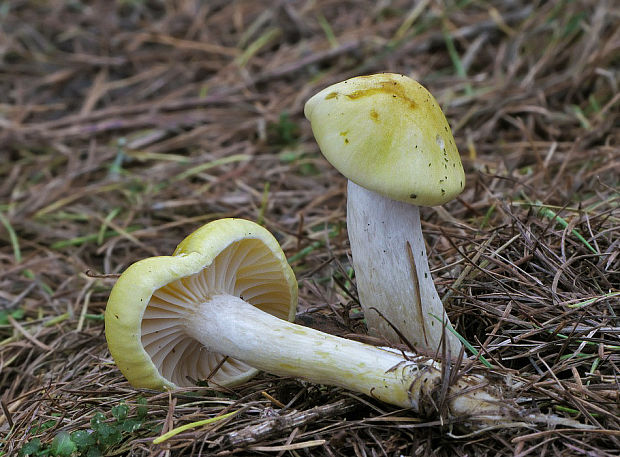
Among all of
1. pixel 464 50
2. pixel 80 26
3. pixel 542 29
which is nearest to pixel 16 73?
pixel 80 26

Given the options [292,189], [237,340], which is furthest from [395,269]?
[292,189]

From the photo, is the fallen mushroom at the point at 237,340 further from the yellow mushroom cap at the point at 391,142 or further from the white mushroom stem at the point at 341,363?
the yellow mushroom cap at the point at 391,142

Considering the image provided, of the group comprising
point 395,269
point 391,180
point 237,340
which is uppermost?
point 391,180

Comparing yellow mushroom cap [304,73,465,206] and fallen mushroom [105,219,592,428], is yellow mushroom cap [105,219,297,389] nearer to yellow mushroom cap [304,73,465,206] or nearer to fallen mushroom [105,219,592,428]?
fallen mushroom [105,219,592,428]

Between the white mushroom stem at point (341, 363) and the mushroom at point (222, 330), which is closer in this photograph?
the white mushroom stem at point (341, 363)

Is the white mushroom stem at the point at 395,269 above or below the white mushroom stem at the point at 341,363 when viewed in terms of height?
above

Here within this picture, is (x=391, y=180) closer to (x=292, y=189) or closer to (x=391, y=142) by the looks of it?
(x=391, y=142)

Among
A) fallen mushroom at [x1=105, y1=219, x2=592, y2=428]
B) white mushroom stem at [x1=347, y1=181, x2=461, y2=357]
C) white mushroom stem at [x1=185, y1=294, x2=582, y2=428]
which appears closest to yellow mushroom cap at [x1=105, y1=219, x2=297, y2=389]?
fallen mushroom at [x1=105, y1=219, x2=592, y2=428]

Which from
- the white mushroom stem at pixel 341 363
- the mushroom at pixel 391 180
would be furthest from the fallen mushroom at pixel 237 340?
the mushroom at pixel 391 180
